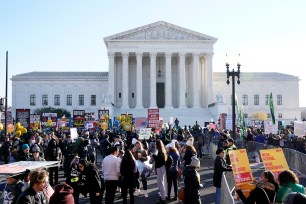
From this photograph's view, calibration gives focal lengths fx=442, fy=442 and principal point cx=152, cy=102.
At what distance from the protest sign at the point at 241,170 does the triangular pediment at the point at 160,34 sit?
57331mm

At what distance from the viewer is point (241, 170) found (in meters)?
11.0

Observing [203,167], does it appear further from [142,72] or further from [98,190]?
[142,72]

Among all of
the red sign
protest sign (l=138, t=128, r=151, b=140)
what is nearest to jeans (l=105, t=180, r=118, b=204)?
protest sign (l=138, t=128, r=151, b=140)

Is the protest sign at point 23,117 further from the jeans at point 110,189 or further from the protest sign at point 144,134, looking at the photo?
the jeans at point 110,189

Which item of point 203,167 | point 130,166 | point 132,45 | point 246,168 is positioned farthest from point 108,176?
point 132,45

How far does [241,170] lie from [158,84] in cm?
6252

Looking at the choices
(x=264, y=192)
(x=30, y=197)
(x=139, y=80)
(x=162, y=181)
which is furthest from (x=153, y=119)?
(x=139, y=80)

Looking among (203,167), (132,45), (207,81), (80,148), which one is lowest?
(203,167)

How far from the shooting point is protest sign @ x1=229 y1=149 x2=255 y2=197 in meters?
10.7

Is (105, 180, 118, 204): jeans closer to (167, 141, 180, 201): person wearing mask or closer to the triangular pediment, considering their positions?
(167, 141, 180, 201): person wearing mask

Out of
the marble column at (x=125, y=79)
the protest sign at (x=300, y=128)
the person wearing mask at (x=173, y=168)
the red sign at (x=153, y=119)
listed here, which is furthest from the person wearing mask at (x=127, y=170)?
the marble column at (x=125, y=79)

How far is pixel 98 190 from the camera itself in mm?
10430

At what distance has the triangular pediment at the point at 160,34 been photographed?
220 ft

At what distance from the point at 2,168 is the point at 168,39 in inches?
2395
